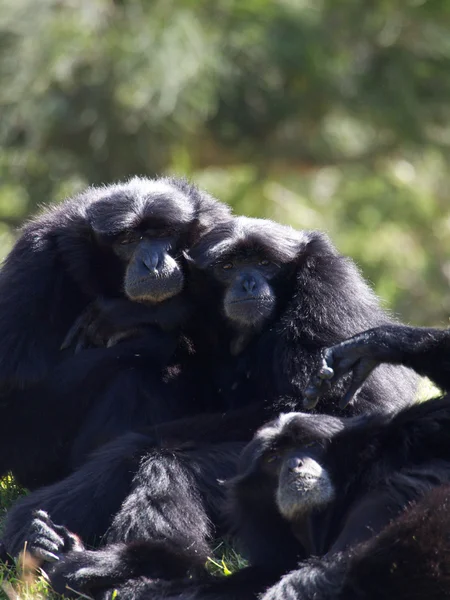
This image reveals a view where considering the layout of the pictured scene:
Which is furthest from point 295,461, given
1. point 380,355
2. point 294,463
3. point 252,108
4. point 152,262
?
point 252,108

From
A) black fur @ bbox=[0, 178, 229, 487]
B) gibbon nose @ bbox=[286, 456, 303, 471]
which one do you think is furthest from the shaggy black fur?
black fur @ bbox=[0, 178, 229, 487]

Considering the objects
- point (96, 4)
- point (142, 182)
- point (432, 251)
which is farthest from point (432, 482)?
point (432, 251)

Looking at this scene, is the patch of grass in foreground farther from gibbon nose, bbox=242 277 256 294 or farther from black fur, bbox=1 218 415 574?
gibbon nose, bbox=242 277 256 294

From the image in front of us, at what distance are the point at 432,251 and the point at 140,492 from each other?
1265 cm

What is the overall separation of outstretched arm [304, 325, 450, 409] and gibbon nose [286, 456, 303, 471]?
1.42 ft

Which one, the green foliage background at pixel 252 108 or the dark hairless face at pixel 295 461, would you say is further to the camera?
the green foliage background at pixel 252 108

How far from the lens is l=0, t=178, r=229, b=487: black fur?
6.71 m

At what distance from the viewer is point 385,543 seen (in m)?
4.45

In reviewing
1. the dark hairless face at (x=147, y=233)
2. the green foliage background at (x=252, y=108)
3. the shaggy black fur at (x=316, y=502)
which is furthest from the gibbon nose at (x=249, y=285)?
the green foliage background at (x=252, y=108)

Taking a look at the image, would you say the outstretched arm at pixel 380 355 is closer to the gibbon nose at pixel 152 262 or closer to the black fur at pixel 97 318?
the black fur at pixel 97 318

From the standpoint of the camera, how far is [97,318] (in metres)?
7.08

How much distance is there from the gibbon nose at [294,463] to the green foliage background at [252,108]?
341 inches

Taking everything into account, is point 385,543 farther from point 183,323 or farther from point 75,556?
point 183,323

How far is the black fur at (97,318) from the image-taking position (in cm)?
671
